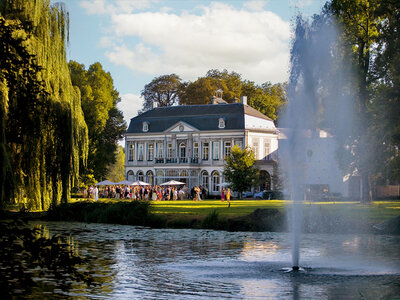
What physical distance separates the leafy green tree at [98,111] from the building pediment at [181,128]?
7.42 metres

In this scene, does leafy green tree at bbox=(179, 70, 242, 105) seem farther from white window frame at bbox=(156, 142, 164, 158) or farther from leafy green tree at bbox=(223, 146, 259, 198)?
leafy green tree at bbox=(223, 146, 259, 198)

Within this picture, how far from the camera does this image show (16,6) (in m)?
19.9

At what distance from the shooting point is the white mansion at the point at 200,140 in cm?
7081

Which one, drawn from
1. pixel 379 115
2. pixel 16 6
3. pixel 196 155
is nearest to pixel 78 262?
pixel 16 6

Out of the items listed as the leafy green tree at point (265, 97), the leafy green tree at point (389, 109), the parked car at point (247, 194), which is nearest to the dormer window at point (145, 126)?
the leafy green tree at point (265, 97)

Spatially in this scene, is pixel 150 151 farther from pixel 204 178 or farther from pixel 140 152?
pixel 204 178

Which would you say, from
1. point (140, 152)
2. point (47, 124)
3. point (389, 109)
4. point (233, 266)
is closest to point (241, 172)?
point (140, 152)

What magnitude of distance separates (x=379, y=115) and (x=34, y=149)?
17.1m

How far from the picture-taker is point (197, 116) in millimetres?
73375

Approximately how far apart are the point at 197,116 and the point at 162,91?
12.5 meters

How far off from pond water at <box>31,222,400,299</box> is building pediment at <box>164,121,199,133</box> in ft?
157

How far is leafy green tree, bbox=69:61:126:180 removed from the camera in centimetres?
6544

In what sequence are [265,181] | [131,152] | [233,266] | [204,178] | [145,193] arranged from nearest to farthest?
[233,266] → [145,193] → [265,181] → [204,178] → [131,152]

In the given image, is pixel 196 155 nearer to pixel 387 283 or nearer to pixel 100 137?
pixel 100 137
